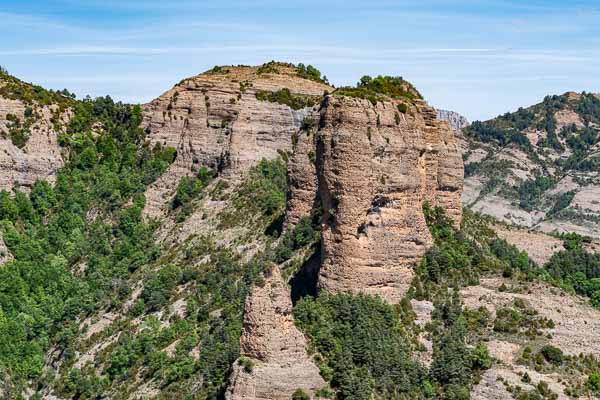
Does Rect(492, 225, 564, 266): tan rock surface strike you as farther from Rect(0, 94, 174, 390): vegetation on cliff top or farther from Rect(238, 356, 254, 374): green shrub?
Rect(238, 356, 254, 374): green shrub

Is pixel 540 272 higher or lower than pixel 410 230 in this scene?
lower

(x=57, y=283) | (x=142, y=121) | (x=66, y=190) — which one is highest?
(x=142, y=121)

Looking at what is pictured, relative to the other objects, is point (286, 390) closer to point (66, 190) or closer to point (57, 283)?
point (57, 283)

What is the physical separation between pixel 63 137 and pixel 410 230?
211ft

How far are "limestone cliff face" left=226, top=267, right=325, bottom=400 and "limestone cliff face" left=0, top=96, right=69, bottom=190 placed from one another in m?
66.9

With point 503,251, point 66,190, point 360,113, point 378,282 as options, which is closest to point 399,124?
point 360,113

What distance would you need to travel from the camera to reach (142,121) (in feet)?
445

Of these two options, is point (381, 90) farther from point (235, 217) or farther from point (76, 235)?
point (76, 235)

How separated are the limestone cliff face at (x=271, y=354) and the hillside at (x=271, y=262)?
0.42 ft

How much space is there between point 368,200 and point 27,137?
2571 inches

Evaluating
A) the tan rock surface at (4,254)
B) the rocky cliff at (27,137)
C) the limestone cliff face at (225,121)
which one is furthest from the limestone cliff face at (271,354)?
the rocky cliff at (27,137)

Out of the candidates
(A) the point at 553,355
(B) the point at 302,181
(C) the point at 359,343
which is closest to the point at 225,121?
(B) the point at 302,181

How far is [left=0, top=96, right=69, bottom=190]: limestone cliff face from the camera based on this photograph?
125 meters

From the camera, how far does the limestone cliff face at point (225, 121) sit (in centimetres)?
12162
